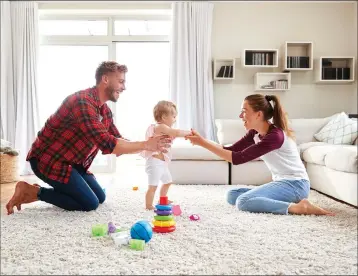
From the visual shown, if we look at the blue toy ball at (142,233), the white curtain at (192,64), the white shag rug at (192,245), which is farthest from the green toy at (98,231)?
the white curtain at (192,64)

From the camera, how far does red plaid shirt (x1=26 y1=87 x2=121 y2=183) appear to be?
2086mm

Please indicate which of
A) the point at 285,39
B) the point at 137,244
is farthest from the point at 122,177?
the point at 137,244

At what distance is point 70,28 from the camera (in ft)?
16.5

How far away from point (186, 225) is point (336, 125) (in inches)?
104

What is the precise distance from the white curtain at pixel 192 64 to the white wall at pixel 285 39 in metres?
0.17

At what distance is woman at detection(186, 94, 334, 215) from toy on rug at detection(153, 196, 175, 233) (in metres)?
0.42

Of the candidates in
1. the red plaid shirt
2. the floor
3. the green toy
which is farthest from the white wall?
the green toy

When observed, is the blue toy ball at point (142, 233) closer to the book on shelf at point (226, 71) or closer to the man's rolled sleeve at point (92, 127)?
the man's rolled sleeve at point (92, 127)

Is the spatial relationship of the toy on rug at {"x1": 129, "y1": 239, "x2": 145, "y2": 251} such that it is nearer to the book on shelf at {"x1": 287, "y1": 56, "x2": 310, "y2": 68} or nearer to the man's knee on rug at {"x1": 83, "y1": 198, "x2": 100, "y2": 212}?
the man's knee on rug at {"x1": 83, "y1": 198, "x2": 100, "y2": 212}

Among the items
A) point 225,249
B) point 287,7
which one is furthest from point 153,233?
point 287,7

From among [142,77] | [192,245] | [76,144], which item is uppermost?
[142,77]

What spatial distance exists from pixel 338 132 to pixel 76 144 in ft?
8.87

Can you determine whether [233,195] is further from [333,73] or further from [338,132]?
[333,73]

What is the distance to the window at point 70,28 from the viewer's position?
5035 mm
